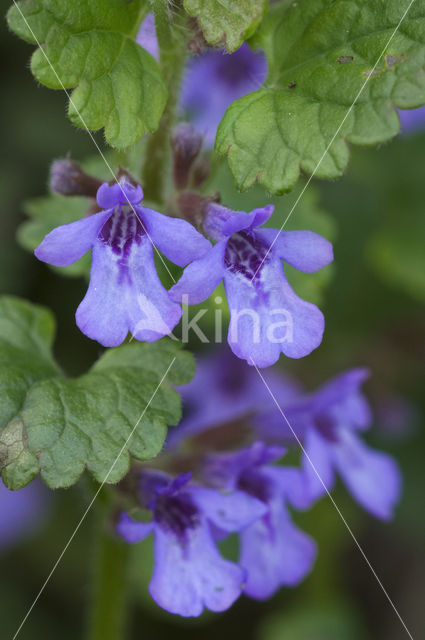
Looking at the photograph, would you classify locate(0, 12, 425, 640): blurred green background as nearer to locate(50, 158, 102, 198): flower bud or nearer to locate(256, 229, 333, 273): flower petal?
locate(50, 158, 102, 198): flower bud

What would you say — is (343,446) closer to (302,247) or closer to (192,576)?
(192,576)

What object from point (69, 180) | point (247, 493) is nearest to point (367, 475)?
point (247, 493)

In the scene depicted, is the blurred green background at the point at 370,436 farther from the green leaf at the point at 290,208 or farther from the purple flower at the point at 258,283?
the purple flower at the point at 258,283

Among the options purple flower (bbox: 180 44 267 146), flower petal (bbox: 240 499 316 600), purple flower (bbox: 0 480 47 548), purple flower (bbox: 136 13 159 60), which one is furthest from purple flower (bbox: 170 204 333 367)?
purple flower (bbox: 0 480 47 548)

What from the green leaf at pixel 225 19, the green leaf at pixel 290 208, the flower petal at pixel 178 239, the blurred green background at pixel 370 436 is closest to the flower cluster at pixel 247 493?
the green leaf at pixel 290 208

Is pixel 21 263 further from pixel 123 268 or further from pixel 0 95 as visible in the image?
pixel 123 268

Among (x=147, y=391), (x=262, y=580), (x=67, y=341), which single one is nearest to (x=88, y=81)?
(x=147, y=391)

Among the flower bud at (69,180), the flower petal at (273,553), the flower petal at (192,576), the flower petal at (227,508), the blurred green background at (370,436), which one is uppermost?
the flower bud at (69,180)

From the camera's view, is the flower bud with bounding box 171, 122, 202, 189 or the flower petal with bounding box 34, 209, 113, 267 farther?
the flower bud with bounding box 171, 122, 202, 189
